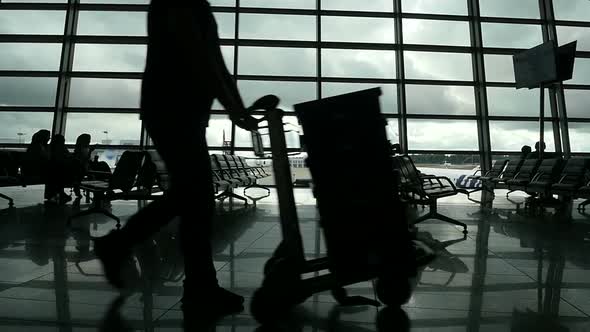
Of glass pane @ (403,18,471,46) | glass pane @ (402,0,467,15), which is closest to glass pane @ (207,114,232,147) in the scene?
glass pane @ (403,18,471,46)

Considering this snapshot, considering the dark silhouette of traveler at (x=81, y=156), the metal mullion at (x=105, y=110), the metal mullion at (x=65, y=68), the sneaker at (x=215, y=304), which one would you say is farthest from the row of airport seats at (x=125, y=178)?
the metal mullion at (x=65, y=68)

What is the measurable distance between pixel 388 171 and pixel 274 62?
8.03 m

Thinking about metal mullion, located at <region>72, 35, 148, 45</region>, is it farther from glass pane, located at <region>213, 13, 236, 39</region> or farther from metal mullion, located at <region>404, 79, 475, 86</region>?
metal mullion, located at <region>404, 79, 475, 86</region>

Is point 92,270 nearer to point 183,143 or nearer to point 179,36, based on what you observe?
point 183,143

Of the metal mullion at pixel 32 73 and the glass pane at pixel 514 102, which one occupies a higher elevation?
the metal mullion at pixel 32 73

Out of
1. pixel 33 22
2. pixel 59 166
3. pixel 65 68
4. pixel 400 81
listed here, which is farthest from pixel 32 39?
pixel 400 81

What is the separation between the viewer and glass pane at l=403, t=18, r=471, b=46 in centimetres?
954

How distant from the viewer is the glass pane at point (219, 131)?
9133mm

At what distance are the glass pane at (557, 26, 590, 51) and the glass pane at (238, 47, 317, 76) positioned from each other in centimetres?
579

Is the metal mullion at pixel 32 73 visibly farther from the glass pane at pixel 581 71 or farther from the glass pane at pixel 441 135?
the glass pane at pixel 581 71

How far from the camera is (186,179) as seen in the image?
158 centimetres

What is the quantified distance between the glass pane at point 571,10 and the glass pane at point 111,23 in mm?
9420

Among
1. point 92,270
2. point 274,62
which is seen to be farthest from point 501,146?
point 92,270

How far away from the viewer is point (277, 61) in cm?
924
